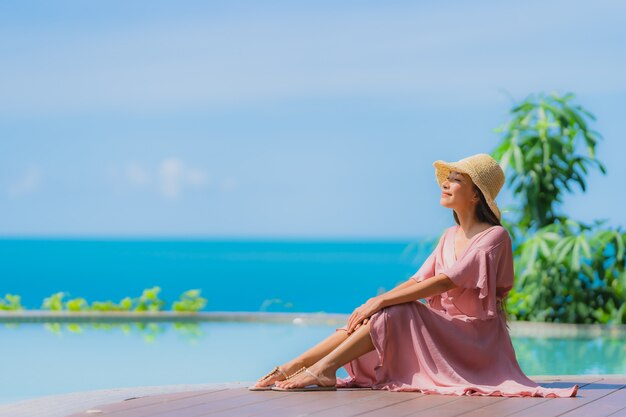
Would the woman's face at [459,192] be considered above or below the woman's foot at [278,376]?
above

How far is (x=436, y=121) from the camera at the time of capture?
52.9 m

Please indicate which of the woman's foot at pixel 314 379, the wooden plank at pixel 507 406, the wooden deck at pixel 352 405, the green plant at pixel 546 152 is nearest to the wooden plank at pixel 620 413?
the wooden deck at pixel 352 405

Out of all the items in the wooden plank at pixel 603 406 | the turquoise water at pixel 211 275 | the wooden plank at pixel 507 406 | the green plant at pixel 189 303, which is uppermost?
the turquoise water at pixel 211 275

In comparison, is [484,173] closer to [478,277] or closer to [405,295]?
[478,277]

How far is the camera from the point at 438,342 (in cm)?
443

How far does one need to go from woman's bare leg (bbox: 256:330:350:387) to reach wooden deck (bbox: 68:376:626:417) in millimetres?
114

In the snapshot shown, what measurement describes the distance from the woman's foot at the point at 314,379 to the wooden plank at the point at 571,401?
79 cm

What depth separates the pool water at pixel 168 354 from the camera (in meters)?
6.76

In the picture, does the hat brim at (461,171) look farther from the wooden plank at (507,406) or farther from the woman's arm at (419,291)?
the wooden plank at (507,406)

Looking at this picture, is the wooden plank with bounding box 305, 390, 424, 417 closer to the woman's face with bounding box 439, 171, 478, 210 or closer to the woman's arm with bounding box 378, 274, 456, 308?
the woman's arm with bounding box 378, 274, 456, 308

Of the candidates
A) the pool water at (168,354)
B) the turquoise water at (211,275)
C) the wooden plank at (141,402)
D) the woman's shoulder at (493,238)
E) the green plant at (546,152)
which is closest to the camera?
the wooden plank at (141,402)

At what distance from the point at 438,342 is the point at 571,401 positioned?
21.7 inches

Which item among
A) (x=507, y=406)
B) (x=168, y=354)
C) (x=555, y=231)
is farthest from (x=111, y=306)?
(x=507, y=406)

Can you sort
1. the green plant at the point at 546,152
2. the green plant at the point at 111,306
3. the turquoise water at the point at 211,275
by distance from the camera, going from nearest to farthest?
the green plant at the point at 546,152
the green plant at the point at 111,306
the turquoise water at the point at 211,275
